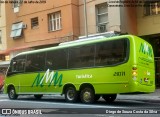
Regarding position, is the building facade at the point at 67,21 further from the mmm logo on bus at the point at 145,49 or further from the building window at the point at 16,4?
the mmm logo on bus at the point at 145,49

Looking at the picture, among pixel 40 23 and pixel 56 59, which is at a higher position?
pixel 40 23

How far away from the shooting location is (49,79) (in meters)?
20.5

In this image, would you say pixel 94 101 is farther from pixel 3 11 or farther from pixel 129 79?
pixel 3 11

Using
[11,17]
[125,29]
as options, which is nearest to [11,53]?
[11,17]

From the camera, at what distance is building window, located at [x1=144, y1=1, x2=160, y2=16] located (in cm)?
2772

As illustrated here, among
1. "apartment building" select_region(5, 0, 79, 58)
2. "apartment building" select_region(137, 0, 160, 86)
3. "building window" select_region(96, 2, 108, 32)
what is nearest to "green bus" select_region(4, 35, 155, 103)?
"building window" select_region(96, 2, 108, 32)

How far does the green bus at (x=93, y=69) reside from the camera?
16625 mm

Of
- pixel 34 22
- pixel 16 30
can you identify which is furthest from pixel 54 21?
pixel 16 30

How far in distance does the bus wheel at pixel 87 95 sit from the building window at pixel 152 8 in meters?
11.7

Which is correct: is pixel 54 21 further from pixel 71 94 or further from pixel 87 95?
pixel 87 95

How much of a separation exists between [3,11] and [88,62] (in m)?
20.2

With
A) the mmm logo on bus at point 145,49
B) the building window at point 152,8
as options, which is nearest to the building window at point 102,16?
the building window at point 152,8

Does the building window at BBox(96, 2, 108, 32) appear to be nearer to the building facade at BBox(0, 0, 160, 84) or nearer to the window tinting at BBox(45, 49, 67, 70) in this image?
the building facade at BBox(0, 0, 160, 84)

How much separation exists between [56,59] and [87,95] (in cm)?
302
